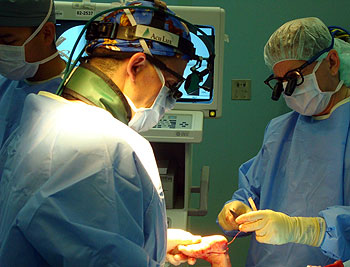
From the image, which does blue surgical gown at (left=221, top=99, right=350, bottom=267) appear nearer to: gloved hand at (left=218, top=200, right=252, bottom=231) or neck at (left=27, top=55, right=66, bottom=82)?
gloved hand at (left=218, top=200, right=252, bottom=231)

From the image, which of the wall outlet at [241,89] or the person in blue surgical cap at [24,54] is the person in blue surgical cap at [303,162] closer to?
the person in blue surgical cap at [24,54]

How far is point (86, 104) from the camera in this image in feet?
3.38

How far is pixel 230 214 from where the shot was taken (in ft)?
5.98

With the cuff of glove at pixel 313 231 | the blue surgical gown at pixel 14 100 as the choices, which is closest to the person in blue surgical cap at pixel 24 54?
the blue surgical gown at pixel 14 100

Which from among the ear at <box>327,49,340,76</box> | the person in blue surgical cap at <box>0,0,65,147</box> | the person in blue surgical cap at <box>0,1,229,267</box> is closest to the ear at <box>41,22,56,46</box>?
the person in blue surgical cap at <box>0,0,65,147</box>

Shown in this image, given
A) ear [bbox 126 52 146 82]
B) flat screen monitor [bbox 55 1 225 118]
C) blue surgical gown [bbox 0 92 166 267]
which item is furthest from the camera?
flat screen monitor [bbox 55 1 225 118]

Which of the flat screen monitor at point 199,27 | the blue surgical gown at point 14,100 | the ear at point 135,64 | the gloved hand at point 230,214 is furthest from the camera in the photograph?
the flat screen monitor at point 199,27

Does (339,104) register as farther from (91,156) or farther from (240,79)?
(240,79)

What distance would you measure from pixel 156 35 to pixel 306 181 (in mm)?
946

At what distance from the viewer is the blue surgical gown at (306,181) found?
5.04 ft

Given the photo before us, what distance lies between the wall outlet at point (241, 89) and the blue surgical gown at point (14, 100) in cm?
162

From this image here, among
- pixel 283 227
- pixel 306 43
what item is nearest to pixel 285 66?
pixel 306 43

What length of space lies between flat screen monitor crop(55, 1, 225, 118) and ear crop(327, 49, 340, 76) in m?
0.55

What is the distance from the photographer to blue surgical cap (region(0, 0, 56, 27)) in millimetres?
1573
